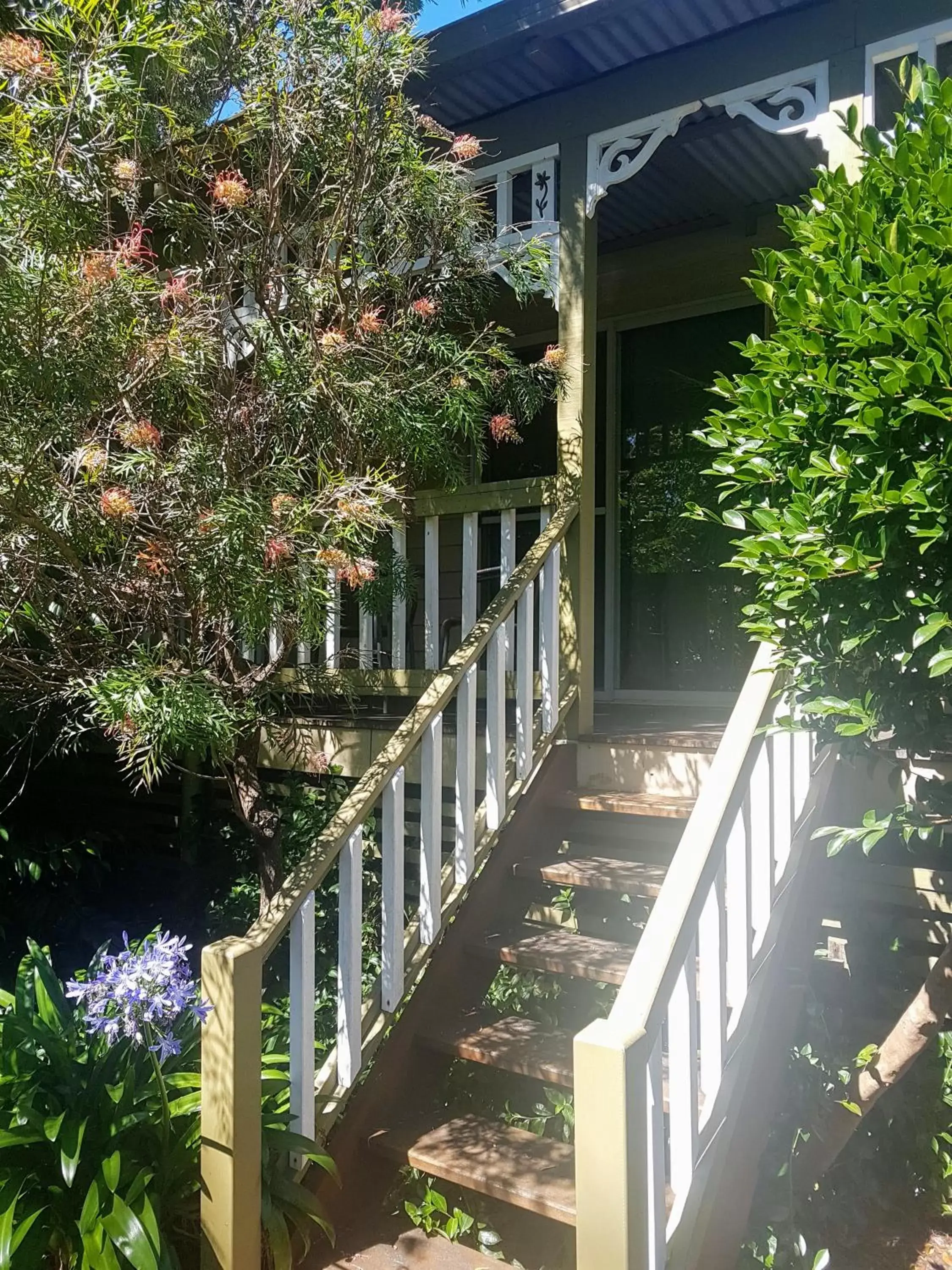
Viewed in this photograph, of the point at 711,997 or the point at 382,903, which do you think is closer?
the point at 711,997

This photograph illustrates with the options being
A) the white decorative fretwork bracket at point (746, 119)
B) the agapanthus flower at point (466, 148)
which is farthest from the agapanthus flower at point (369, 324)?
the white decorative fretwork bracket at point (746, 119)

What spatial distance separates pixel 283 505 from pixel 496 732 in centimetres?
121

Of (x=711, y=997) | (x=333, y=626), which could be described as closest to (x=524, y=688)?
(x=333, y=626)

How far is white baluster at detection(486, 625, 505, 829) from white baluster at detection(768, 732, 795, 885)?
0.97 meters

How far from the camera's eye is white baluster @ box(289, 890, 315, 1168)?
2.61 metres

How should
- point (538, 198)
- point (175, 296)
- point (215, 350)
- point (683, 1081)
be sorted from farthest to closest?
1. point (538, 198)
2. point (215, 350)
3. point (175, 296)
4. point (683, 1081)

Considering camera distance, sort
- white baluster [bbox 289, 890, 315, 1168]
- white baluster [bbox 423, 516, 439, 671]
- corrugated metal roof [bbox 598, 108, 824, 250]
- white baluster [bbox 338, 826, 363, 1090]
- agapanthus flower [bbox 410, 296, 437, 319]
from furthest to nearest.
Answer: corrugated metal roof [bbox 598, 108, 824, 250]
white baluster [bbox 423, 516, 439, 671]
agapanthus flower [bbox 410, 296, 437, 319]
white baluster [bbox 338, 826, 363, 1090]
white baluster [bbox 289, 890, 315, 1168]

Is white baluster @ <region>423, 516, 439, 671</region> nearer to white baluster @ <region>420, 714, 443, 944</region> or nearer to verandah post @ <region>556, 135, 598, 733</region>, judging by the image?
verandah post @ <region>556, 135, 598, 733</region>

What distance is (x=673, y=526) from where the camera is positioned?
5.95 metres

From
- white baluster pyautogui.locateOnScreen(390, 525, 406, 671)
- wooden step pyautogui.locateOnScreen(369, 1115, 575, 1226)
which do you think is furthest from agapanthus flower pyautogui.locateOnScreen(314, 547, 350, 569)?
white baluster pyautogui.locateOnScreen(390, 525, 406, 671)

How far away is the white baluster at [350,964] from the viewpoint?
108 inches

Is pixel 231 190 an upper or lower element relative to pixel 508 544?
upper

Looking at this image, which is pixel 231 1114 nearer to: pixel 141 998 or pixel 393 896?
pixel 141 998

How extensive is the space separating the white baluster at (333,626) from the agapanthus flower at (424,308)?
983 millimetres
